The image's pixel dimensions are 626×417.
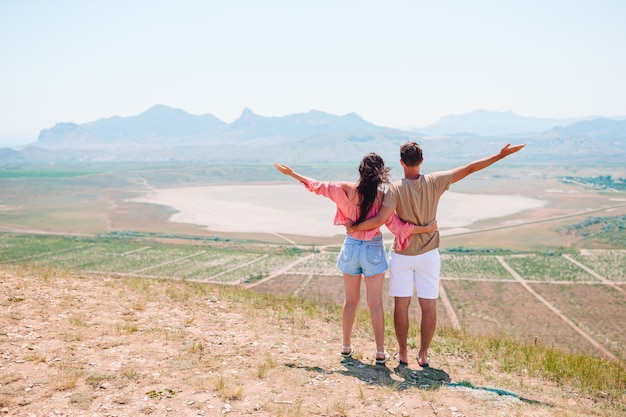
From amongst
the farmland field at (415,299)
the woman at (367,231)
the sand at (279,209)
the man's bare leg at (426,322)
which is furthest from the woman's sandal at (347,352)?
the sand at (279,209)

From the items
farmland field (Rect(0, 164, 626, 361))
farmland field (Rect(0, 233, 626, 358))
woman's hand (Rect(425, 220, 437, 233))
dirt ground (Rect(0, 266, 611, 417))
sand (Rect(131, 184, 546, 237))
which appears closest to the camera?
dirt ground (Rect(0, 266, 611, 417))

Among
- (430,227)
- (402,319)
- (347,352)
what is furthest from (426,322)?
(430,227)

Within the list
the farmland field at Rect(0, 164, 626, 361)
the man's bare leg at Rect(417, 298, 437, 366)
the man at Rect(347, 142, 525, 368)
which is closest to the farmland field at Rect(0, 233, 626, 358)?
the farmland field at Rect(0, 164, 626, 361)

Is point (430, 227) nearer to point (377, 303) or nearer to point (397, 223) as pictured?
point (397, 223)

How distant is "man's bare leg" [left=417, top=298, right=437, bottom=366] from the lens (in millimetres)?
5305

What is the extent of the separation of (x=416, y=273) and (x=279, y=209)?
81.4 m

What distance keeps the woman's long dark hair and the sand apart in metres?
50.3

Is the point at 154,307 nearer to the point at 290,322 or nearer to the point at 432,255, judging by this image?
the point at 290,322

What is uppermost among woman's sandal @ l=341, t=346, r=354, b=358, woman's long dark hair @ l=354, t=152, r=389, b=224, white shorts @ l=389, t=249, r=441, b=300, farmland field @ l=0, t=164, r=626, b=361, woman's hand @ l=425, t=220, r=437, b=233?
woman's long dark hair @ l=354, t=152, r=389, b=224

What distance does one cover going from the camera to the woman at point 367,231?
496 centimetres

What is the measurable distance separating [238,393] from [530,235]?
204 ft

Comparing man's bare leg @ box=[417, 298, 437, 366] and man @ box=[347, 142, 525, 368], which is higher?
man @ box=[347, 142, 525, 368]

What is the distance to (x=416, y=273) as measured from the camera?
518 centimetres

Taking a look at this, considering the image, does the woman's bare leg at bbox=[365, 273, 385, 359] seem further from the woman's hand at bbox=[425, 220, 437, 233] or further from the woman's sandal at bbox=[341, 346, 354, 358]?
the woman's hand at bbox=[425, 220, 437, 233]
